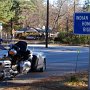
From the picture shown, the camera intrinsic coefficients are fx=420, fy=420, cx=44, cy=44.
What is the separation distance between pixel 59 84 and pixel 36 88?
1.21 m

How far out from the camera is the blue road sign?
10.7 m

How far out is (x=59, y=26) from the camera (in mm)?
116750

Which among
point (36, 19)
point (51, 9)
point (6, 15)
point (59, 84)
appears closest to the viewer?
point (59, 84)

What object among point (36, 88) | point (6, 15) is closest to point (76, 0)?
point (6, 15)

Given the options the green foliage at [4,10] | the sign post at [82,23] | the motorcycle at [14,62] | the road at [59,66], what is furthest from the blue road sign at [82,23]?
the green foliage at [4,10]

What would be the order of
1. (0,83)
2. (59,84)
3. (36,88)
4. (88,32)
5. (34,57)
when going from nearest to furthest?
(88,32)
(36,88)
(59,84)
(0,83)
(34,57)

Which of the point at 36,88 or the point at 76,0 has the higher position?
the point at 76,0

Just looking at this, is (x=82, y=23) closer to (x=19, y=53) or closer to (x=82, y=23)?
(x=82, y=23)

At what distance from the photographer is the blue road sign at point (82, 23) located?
35.2 ft

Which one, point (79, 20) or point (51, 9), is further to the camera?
point (51, 9)

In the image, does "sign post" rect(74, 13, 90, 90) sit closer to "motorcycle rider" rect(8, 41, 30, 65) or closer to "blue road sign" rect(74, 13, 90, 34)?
"blue road sign" rect(74, 13, 90, 34)

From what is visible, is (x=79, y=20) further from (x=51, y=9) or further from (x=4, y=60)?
(x=51, y=9)

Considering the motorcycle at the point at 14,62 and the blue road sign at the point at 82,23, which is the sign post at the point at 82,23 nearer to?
the blue road sign at the point at 82,23

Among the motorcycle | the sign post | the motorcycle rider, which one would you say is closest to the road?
the motorcycle
